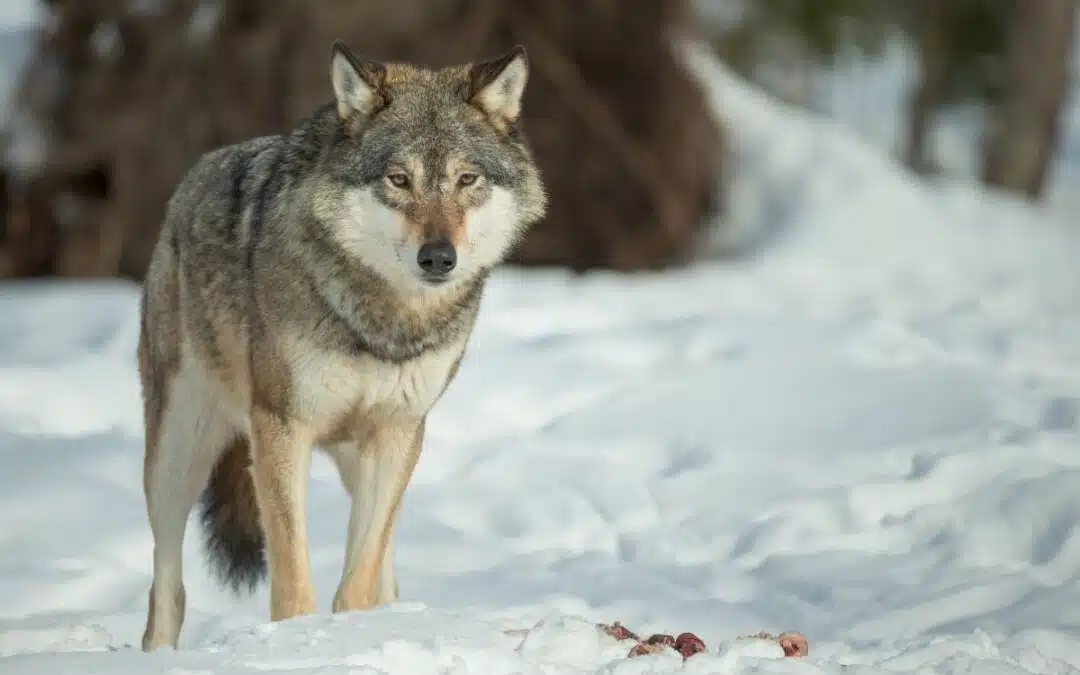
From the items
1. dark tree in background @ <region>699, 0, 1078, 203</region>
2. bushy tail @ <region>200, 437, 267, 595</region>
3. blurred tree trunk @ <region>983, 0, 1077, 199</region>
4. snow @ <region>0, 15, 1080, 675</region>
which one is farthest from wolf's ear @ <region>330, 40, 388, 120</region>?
dark tree in background @ <region>699, 0, 1078, 203</region>

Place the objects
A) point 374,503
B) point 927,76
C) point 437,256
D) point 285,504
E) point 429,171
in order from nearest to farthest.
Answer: point 437,256 → point 429,171 → point 285,504 → point 374,503 → point 927,76

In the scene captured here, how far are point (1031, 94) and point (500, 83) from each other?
13.5 m

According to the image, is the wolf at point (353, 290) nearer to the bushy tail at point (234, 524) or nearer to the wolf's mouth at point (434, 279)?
the wolf's mouth at point (434, 279)

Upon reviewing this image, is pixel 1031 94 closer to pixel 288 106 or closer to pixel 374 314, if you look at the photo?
pixel 288 106

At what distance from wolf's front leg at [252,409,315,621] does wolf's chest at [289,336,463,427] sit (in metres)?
0.10

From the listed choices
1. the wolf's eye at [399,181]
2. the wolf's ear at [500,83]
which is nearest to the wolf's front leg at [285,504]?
the wolf's eye at [399,181]

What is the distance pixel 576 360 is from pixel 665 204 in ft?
17.3

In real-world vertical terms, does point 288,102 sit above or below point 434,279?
below

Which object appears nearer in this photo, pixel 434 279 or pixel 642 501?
pixel 434 279

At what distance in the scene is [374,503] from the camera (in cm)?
483

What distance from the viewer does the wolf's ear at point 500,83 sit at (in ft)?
15.9

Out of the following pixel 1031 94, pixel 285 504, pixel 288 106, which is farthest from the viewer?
pixel 1031 94

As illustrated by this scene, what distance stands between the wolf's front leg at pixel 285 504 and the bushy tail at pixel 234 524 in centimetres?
65

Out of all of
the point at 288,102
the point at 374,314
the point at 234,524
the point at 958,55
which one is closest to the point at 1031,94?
the point at 958,55
